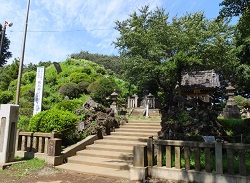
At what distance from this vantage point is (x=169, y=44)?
1336 centimetres

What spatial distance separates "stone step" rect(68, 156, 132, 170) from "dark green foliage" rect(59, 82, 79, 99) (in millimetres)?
14350

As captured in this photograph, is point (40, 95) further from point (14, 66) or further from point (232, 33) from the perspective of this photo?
point (14, 66)

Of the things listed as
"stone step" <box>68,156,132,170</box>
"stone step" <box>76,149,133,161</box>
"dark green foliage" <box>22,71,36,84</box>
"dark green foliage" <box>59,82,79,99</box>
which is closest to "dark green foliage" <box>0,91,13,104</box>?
"dark green foliage" <box>59,82,79,99</box>

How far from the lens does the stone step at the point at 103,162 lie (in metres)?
6.46

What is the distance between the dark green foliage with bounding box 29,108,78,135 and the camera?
798cm

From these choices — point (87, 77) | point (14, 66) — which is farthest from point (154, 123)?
point (14, 66)

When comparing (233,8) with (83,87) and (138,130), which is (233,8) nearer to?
(138,130)

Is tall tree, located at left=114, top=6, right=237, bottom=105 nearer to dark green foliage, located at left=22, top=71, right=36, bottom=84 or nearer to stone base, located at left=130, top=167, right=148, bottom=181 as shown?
stone base, located at left=130, top=167, right=148, bottom=181

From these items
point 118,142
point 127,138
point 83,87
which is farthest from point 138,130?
point 83,87

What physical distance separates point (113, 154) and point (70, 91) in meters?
14.9

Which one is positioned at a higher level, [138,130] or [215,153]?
[138,130]

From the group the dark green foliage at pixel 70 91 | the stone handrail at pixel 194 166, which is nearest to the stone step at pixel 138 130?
the stone handrail at pixel 194 166

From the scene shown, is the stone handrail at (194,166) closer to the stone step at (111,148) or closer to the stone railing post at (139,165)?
the stone railing post at (139,165)

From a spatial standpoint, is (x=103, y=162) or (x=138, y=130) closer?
(x=103, y=162)
